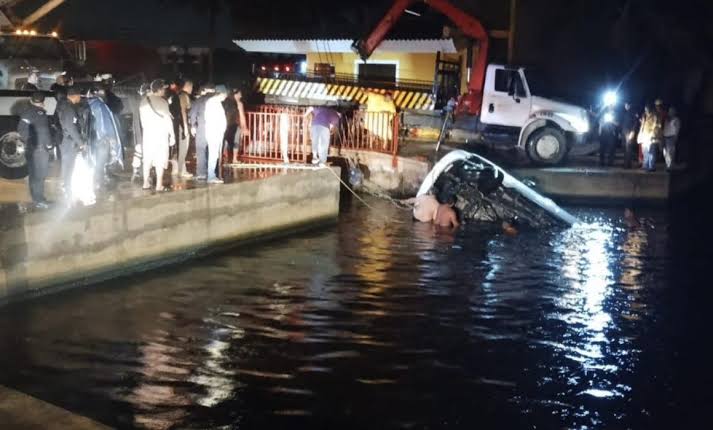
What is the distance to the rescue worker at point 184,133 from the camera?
15.1 metres

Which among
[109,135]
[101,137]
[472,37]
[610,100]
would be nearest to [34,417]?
[101,137]

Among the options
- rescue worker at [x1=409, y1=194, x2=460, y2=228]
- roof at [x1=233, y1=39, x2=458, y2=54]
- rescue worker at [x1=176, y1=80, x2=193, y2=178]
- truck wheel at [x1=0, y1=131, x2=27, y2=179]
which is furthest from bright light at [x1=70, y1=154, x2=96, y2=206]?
roof at [x1=233, y1=39, x2=458, y2=54]

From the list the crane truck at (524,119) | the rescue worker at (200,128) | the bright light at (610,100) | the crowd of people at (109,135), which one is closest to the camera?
the crowd of people at (109,135)

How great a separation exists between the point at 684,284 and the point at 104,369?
860 cm

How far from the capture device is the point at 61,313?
10.5 metres

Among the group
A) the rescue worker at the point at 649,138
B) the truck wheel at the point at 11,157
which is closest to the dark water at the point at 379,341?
the truck wheel at the point at 11,157

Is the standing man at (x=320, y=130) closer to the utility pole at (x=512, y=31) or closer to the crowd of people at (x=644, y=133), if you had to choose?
the crowd of people at (x=644, y=133)

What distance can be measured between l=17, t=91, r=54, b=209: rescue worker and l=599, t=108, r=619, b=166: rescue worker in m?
13.6

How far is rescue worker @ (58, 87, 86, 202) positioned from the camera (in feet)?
39.3

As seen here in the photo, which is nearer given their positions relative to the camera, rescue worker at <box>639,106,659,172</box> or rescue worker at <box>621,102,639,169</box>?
rescue worker at <box>639,106,659,172</box>

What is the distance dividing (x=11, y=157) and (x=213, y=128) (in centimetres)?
335

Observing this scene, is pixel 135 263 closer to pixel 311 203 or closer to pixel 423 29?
pixel 311 203

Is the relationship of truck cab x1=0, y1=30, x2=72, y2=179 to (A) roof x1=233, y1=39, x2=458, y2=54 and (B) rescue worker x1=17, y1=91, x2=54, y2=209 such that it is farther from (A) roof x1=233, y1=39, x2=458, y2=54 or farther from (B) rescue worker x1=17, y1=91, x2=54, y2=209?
(A) roof x1=233, y1=39, x2=458, y2=54

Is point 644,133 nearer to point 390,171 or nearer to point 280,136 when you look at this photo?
point 390,171
